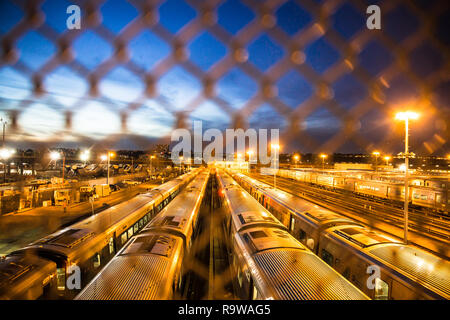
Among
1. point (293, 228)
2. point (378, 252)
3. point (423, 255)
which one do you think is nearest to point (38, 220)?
point (293, 228)

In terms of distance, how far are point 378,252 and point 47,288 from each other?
6.63m

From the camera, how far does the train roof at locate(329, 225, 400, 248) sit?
5.24 meters

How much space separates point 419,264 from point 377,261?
68 centimetres

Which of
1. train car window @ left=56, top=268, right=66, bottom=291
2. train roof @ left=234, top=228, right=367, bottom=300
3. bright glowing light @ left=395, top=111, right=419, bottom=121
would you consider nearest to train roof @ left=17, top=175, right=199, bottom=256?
train car window @ left=56, top=268, right=66, bottom=291

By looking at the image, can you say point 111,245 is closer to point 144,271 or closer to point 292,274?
point 144,271

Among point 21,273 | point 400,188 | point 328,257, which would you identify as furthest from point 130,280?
point 400,188

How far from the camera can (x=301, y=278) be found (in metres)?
3.51

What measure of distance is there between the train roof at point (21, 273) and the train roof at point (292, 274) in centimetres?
379

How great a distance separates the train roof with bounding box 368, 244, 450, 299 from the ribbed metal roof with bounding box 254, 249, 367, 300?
1.34 meters

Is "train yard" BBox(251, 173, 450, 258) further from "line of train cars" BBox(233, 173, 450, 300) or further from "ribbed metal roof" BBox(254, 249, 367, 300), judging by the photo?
"ribbed metal roof" BBox(254, 249, 367, 300)

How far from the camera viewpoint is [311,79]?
1.98 m

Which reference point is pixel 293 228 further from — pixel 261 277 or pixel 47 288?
pixel 47 288

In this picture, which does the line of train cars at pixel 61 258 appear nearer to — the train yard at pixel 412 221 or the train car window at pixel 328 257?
the train car window at pixel 328 257
